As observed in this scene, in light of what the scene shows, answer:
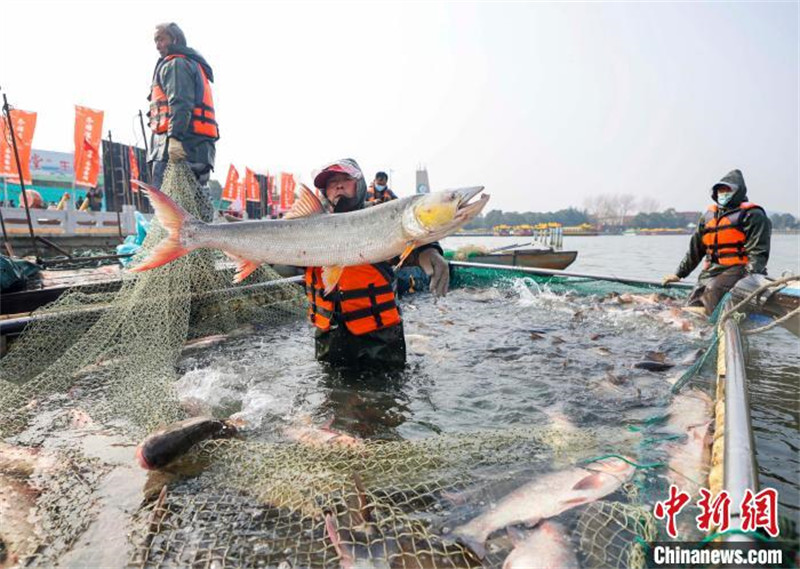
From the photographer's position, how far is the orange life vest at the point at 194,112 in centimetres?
715

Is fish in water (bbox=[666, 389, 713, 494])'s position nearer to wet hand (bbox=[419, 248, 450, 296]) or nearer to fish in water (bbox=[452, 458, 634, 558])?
fish in water (bbox=[452, 458, 634, 558])

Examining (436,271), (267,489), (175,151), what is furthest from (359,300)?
(175,151)

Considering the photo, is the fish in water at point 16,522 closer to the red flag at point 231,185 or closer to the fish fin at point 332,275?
the fish fin at point 332,275

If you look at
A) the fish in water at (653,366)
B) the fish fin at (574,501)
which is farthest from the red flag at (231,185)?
the fish fin at (574,501)

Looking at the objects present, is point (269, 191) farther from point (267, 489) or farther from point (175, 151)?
point (267, 489)

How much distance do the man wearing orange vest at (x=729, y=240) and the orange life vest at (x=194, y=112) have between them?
9.47m

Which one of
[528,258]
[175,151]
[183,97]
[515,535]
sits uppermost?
[183,97]

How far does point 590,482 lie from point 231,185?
4460 centimetres

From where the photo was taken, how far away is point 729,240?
331 inches

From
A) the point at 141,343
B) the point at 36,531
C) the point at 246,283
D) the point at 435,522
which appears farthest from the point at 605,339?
the point at 36,531

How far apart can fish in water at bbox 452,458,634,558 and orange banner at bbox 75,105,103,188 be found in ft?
102

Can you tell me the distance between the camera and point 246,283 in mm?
7805

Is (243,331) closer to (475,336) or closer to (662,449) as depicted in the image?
(475,336)

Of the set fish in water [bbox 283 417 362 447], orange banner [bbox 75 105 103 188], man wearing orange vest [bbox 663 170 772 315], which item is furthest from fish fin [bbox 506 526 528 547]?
orange banner [bbox 75 105 103 188]
